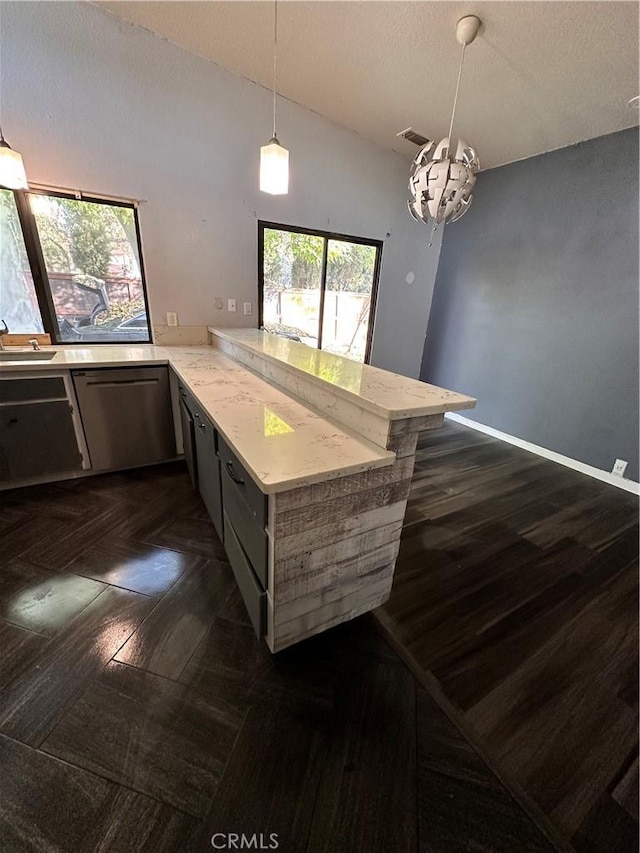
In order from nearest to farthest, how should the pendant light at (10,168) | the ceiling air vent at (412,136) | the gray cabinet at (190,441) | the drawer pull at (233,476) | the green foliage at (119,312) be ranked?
the drawer pull at (233,476) → the pendant light at (10,168) → the gray cabinet at (190,441) → the green foliage at (119,312) → the ceiling air vent at (412,136)

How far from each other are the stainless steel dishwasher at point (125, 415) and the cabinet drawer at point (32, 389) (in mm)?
102

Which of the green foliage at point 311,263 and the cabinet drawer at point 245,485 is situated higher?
the green foliage at point 311,263

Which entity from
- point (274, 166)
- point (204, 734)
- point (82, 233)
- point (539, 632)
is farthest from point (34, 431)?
point (539, 632)

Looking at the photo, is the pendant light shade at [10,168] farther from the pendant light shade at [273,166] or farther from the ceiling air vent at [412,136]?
the ceiling air vent at [412,136]

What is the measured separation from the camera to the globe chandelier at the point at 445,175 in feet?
5.50

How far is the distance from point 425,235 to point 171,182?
2.94m

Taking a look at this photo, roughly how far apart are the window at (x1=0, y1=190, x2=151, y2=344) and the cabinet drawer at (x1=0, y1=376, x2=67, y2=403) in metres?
0.73

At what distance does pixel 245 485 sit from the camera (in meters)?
1.18

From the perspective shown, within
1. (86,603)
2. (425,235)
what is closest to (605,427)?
(425,235)

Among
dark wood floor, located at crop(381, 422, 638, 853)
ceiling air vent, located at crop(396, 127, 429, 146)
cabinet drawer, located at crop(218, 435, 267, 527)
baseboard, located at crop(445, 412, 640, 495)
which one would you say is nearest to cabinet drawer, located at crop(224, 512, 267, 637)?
cabinet drawer, located at crop(218, 435, 267, 527)

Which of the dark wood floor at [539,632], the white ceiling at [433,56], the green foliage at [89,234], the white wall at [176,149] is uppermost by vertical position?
the white ceiling at [433,56]

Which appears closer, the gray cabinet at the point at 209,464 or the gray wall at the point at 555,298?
the gray cabinet at the point at 209,464

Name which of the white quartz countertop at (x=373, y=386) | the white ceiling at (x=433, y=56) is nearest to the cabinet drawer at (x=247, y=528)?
the white quartz countertop at (x=373, y=386)

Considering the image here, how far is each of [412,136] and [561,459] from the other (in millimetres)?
3552
